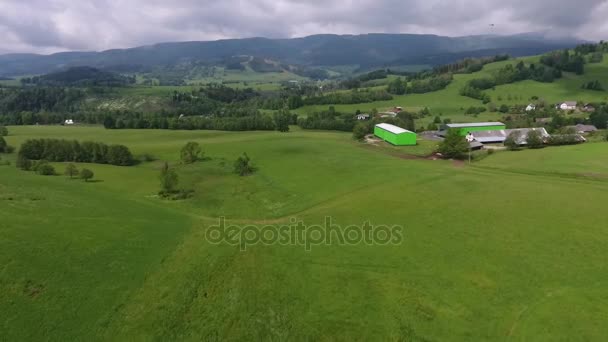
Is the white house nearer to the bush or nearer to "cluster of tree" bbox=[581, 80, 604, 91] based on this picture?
"cluster of tree" bbox=[581, 80, 604, 91]

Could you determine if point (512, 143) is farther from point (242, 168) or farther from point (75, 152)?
point (75, 152)

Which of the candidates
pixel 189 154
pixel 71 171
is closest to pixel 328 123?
pixel 189 154

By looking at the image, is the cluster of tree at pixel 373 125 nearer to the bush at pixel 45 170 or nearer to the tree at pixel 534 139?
the tree at pixel 534 139

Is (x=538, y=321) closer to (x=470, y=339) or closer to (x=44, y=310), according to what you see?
(x=470, y=339)

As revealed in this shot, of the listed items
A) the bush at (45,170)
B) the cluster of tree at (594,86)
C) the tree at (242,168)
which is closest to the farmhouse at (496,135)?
the tree at (242,168)

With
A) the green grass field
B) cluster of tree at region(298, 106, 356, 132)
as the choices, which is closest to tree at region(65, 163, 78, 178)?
the green grass field

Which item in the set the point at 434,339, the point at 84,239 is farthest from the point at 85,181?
the point at 434,339

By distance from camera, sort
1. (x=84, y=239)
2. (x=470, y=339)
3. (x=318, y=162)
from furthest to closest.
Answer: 1. (x=318, y=162)
2. (x=84, y=239)
3. (x=470, y=339)
